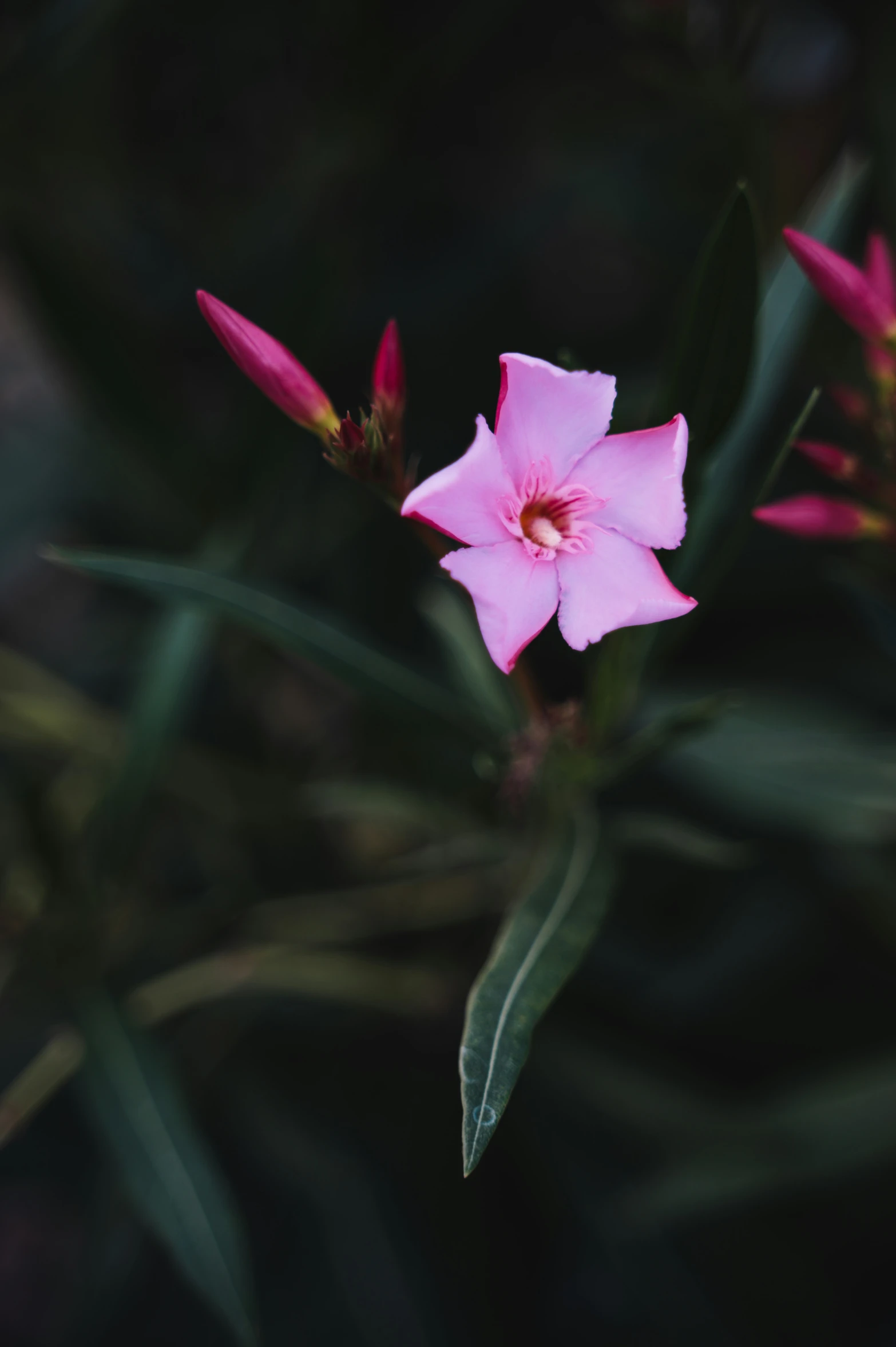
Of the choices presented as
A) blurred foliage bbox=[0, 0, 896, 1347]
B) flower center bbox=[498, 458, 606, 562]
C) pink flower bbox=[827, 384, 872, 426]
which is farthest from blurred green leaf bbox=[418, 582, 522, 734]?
pink flower bbox=[827, 384, 872, 426]

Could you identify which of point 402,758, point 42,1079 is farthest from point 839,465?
point 42,1079

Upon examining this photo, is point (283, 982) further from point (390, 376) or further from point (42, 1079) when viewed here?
point (390, 376)

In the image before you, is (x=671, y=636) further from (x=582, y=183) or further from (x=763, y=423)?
(x=582, y=183)

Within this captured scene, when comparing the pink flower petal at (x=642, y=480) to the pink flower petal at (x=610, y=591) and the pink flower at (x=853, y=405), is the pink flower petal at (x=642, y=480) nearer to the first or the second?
the pink flower petal at (x=610, y=591)

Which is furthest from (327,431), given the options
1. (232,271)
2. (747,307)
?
(232,271)

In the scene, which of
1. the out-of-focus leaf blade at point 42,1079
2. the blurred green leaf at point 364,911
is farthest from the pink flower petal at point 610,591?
the out-of-focus leaf blade at point 42,1079
